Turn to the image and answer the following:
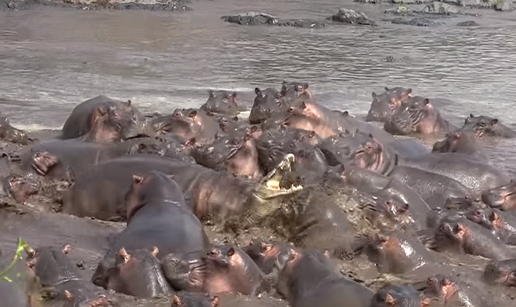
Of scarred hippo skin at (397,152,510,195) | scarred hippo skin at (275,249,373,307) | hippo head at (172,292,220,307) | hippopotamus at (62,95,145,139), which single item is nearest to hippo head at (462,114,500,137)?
scarred hippo skin at (397,152,510,195)

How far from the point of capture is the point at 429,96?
10758mm

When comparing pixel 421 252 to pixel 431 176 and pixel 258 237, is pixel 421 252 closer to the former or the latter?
pixel 258 237

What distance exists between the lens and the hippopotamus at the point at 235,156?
19.9ft

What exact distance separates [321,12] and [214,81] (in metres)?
12.7

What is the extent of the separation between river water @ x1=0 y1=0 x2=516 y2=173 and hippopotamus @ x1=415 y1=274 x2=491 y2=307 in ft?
11.7

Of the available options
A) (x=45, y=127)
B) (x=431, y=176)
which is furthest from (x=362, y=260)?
(x=45, y=127)

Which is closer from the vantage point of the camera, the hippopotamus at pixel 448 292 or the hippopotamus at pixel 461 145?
the hippopotamus at pixel 448 292

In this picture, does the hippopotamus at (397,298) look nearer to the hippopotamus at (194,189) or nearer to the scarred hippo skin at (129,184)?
the hippopotamus at (194,189)

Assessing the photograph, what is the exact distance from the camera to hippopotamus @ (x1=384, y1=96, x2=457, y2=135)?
28.4 ft

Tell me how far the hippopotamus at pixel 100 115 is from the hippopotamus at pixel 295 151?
106cm

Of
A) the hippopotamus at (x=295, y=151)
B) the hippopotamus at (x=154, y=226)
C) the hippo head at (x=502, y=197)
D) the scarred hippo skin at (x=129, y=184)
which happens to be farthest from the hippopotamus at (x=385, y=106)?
the hippopotamus at (x=154, y=226)

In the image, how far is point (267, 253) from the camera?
14.8 feet

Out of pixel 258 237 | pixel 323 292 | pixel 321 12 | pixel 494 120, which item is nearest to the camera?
pixel 323 292

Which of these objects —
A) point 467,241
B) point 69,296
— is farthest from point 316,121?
point 69,296
